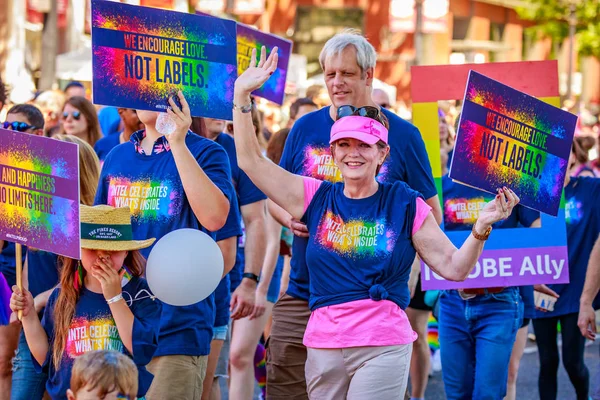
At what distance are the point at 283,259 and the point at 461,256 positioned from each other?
4500 millimetres

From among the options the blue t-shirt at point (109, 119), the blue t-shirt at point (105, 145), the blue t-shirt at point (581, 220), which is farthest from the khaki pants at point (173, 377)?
the blue t-shirt at point (109, 119)

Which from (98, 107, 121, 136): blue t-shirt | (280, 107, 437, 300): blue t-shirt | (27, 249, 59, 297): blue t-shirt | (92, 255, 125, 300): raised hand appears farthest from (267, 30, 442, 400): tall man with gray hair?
(98, 107, 121, 136): blue t-shirt

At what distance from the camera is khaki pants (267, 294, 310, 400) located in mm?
5445

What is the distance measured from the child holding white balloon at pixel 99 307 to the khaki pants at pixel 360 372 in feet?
2.29

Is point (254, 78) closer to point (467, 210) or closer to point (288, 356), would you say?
point (288, 356)

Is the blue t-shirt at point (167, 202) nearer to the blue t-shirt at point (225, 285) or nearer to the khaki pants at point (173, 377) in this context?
the khaki pants at point (173, 377)

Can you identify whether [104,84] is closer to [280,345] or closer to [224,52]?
[224,52]

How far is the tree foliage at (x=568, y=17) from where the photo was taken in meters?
40.5

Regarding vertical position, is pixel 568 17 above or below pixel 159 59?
above

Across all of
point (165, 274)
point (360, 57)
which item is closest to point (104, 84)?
point (165, 274)

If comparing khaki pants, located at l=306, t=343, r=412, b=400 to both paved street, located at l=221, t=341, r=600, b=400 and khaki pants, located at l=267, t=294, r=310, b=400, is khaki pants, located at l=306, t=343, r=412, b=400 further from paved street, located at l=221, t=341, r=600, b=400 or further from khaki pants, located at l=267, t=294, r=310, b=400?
paved street, located at l=221, t=341, r=600, b=400

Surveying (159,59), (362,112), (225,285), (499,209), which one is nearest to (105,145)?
(225,285)

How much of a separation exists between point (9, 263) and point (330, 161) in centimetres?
194

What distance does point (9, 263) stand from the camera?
6098 millimetres
